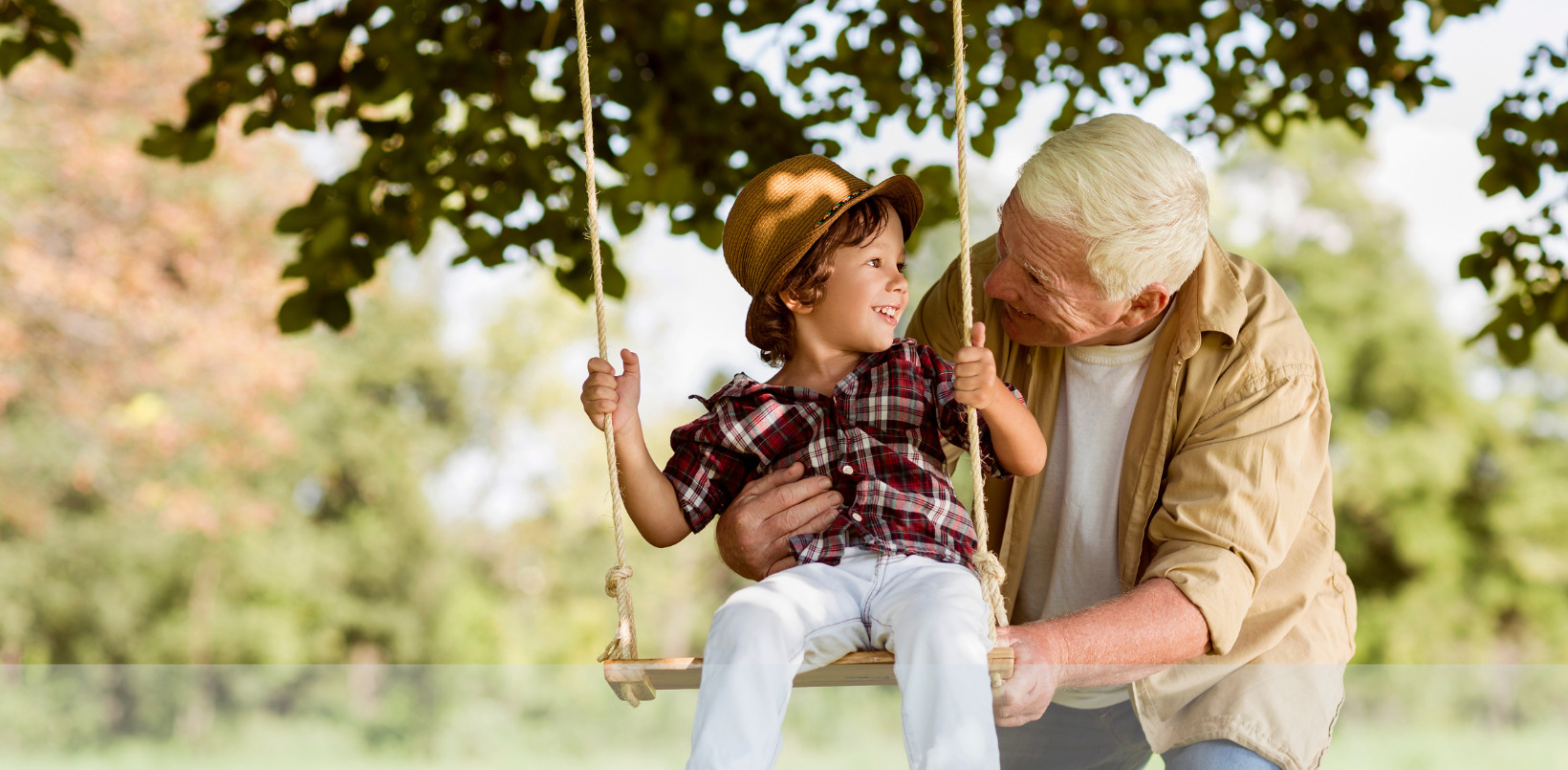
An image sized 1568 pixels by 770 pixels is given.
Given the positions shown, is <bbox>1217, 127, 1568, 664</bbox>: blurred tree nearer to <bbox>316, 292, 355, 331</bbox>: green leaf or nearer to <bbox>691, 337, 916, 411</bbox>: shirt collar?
<bbox>316, 292, 355, 331</bbox>: green leaf

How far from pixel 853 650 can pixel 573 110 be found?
2251mm

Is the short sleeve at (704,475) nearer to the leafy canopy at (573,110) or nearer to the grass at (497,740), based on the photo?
the leafy canopy at (573,110)

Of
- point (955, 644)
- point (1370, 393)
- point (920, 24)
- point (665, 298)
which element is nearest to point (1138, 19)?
point (920, 24)

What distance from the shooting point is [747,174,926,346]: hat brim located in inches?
79.0

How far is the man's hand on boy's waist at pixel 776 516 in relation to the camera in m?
1.98

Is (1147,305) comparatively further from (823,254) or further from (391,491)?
(391,491)

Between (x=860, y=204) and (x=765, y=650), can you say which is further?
(x=860, y=204)

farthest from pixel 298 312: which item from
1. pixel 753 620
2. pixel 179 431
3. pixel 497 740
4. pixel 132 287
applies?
pixel 497 740

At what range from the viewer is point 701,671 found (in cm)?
168

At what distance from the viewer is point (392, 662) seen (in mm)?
13609

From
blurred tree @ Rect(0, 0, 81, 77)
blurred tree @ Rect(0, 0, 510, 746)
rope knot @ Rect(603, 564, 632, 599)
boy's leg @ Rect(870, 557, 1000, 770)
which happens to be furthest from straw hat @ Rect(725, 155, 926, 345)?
blurred tree @ Rect(0, 0, 510, 746)

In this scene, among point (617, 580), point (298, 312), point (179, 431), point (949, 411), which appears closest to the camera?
point (617, 580)

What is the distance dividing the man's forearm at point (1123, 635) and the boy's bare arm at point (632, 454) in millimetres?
576

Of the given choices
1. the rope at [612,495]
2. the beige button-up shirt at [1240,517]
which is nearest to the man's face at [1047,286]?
the beige button-up shirt at [1240,517]
